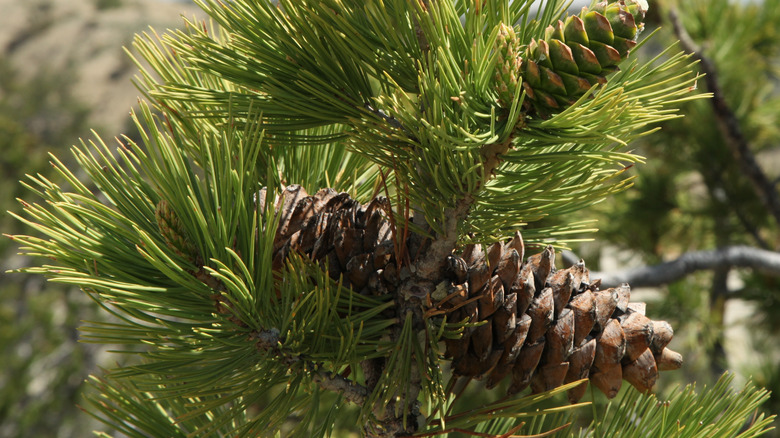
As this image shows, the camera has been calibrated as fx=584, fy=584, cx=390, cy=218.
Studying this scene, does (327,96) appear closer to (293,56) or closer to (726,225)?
(293,56)

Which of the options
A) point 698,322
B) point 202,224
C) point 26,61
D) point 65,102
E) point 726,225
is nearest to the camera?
point 202,224

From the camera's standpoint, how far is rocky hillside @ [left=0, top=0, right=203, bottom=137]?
18.5 meters

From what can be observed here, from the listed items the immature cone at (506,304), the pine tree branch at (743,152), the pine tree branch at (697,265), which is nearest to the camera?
the immature cone at (506,304)

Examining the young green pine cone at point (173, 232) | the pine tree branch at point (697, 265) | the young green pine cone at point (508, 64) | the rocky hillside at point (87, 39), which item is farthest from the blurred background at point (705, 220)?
the rocky hillside at point (87, 39)

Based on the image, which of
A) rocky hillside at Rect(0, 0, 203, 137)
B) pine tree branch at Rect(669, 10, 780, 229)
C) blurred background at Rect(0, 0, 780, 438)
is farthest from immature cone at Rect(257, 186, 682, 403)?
rocky hillside at Rect(0, 0, 203, 137)

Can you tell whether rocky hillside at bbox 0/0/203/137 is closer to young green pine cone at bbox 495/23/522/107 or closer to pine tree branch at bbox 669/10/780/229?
pine tree branch at bbox 669/10/780/229

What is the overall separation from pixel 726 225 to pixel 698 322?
486 millimetres

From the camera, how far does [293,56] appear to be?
497 mm

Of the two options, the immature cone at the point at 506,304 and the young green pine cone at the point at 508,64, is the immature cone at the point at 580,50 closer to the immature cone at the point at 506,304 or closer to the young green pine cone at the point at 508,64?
the young green pine cone at the point at 508,64

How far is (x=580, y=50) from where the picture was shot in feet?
1.28

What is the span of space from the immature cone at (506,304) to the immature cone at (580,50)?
0.50ft

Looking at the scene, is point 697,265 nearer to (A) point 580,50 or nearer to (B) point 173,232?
(A) point 580,50

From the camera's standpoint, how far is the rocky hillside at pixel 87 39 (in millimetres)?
18469

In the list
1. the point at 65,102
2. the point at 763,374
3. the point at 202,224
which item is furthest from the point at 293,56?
the point at 65,102
